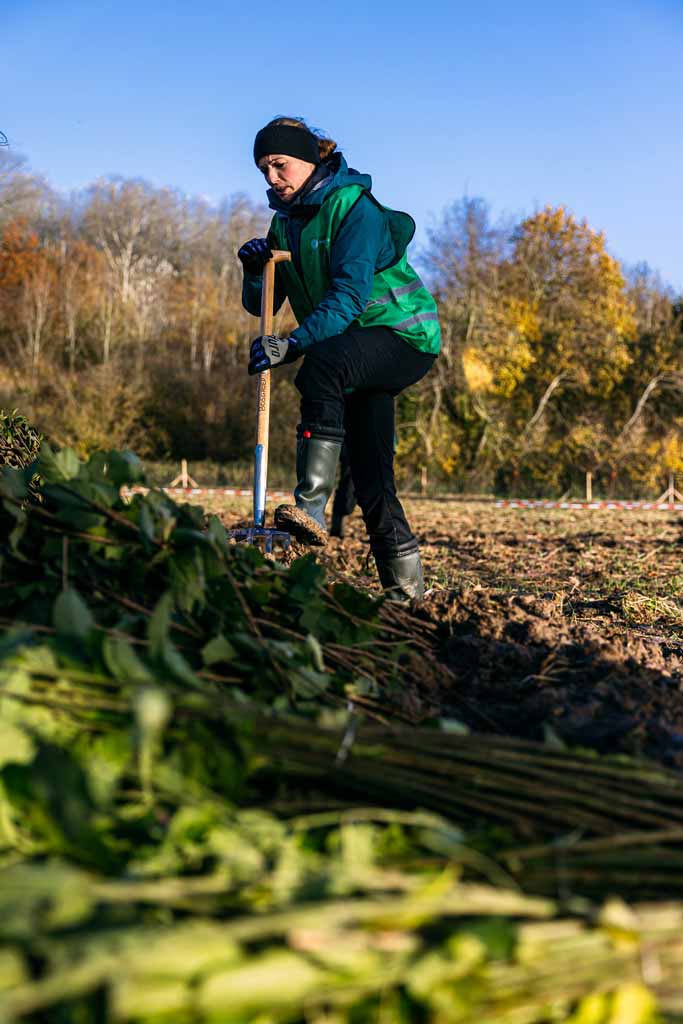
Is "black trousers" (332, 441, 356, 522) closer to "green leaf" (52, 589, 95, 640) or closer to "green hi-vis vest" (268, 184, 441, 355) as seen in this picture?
"green hi-vis vest" (268, 184, 441, 355)

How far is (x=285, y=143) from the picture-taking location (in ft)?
14.8

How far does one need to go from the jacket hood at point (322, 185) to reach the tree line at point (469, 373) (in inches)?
960

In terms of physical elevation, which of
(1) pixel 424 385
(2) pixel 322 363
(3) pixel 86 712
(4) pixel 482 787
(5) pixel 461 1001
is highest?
(1) pixel 424 385

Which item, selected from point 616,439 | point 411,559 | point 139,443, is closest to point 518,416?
point 616,439

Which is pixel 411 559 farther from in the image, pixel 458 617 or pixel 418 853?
pixel 418 853

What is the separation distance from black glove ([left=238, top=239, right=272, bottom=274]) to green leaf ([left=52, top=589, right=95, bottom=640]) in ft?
11.7

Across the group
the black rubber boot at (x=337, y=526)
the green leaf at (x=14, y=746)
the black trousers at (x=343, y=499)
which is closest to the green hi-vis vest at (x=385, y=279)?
the green leaf at (x=14, y=746)

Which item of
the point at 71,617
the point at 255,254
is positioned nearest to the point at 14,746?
the point at 71,617

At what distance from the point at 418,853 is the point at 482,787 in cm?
25

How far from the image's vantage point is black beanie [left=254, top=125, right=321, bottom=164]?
14.7 ft

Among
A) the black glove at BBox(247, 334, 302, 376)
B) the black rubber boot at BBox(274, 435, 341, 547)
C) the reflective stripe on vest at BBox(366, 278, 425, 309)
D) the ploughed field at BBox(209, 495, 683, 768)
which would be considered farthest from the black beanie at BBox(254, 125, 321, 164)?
the ploughed field at BBox(209, 495, 683, 768)

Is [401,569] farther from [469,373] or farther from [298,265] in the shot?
[469,373]

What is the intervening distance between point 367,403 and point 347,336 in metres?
0.36

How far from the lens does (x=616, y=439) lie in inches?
1260
